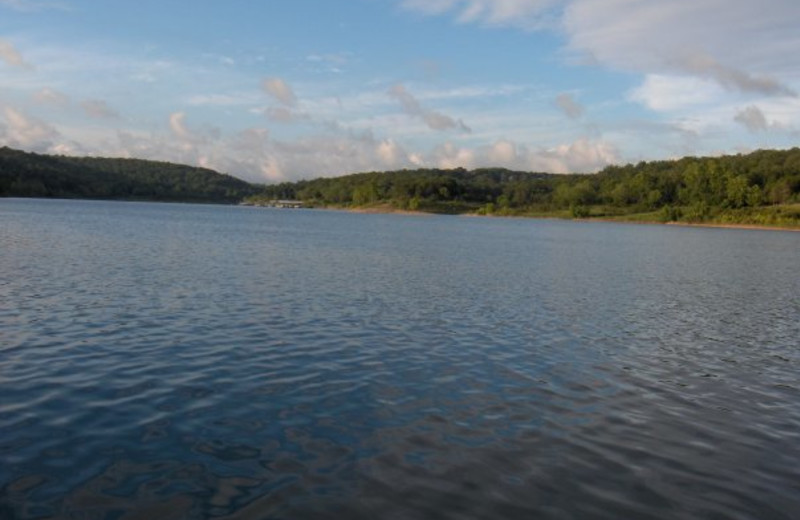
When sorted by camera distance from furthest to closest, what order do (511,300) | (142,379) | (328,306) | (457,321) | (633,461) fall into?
(511,300)
(328,306)
(457,321)
(142,379)
(633,461)

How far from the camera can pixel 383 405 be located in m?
16.5

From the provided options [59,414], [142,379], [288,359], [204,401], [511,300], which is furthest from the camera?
[511,300]

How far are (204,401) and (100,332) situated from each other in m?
9.51

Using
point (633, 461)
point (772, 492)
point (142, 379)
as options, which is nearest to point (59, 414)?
point (142, 379)

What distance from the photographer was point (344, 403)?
650 inches

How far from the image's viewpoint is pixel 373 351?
73.7ft

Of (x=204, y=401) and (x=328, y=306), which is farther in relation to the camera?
(x=328, y=306)

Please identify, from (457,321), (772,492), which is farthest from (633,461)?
(457,321)

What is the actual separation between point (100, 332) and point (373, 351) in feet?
33.8

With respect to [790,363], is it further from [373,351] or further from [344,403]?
[344,403]

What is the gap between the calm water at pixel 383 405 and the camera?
11.4 metres

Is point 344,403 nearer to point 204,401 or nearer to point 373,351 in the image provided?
point 204,401

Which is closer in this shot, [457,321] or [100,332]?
[100,332]

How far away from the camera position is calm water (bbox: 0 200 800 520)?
11.4 metres
